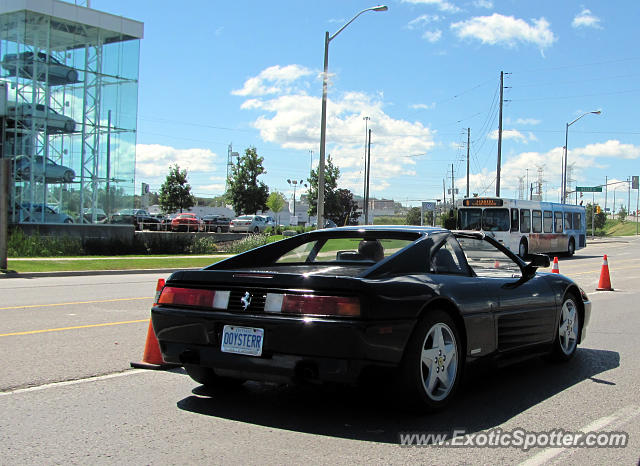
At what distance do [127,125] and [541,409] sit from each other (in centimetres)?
3468

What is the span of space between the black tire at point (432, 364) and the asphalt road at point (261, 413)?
14 cm

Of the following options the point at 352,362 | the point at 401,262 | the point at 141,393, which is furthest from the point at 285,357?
the point at 141,393

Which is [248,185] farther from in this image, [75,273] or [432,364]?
[432,364]

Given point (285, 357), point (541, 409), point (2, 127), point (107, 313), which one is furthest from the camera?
point (2, 127)

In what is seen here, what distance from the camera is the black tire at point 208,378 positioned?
5.17m

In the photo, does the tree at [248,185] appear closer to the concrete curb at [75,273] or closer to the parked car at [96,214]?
the parked car at [96,214]

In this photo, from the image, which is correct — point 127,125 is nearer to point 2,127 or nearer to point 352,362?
point 2,127

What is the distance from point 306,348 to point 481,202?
88.2 feet

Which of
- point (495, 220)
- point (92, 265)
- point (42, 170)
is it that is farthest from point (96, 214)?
point (495, 220)

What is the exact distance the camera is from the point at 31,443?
13.2 feet

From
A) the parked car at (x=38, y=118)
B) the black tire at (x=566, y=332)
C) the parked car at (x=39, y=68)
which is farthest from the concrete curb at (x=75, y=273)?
the parked car at (x=39, y=68)

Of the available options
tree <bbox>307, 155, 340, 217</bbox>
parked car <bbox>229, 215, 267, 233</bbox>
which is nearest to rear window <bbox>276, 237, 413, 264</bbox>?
parked car <bbox>229, 215, 267, 233</bbox>

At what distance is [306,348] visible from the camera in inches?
170

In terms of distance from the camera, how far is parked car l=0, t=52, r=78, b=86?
33406 mm
